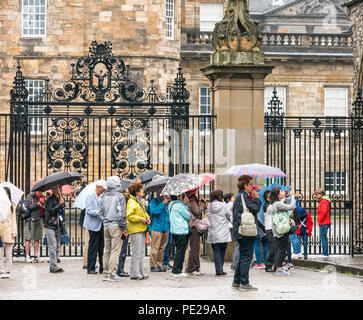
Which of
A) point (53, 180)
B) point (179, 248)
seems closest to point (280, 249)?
point (179, 248)

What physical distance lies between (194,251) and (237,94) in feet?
12.8

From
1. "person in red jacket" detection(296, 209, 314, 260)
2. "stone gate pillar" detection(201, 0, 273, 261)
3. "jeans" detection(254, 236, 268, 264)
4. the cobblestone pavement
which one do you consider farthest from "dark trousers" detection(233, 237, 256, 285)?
"person in red jacket" detection(296, 209, 314, 260)

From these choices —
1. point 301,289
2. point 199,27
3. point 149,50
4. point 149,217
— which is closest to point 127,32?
point 149,50

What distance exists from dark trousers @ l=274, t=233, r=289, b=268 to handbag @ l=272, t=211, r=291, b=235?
0.19 metres

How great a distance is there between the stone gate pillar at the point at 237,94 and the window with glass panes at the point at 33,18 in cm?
1958

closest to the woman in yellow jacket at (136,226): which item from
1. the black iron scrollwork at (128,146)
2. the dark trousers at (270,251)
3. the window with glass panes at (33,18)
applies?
the dark trousers at (270,251)

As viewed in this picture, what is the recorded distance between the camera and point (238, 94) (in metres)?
20.8

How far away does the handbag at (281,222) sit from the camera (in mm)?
18141

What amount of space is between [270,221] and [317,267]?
1.90 m

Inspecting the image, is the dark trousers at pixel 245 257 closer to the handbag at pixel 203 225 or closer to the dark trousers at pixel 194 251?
the handbag at pixel 203 225

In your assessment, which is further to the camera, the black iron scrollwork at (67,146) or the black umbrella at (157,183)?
the black iron scrollwork at (67,146)

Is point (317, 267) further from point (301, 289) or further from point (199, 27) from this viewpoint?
point (199, 27)

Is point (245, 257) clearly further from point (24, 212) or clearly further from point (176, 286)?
point (24, 212)

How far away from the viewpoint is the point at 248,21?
68.4 feet
